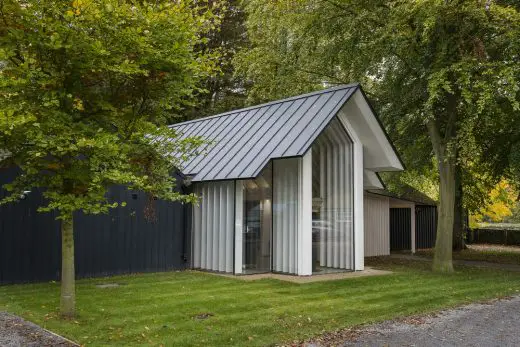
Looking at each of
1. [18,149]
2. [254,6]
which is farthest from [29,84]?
[254,6]

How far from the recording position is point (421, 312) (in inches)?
366

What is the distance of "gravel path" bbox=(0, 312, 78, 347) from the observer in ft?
22.8

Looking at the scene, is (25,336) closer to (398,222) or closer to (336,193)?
(336,193)

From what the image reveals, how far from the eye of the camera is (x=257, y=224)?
14.2m

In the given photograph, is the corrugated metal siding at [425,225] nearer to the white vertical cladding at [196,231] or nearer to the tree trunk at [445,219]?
the tree trunk at [445,219]

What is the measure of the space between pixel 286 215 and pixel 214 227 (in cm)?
205

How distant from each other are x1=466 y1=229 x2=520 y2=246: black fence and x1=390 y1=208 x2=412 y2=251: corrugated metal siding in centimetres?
906

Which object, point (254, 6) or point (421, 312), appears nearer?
point (421, 312)

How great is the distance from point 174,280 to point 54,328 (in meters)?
5.16

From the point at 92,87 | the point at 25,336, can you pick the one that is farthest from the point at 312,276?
the point at 25,336

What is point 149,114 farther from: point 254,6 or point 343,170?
point 254,6

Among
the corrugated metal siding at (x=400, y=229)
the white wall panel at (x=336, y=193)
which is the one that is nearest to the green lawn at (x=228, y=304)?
the white wall panel at (x=336, y=193)

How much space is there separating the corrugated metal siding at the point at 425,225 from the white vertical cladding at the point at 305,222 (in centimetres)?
1316

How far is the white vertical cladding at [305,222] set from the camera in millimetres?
13477
